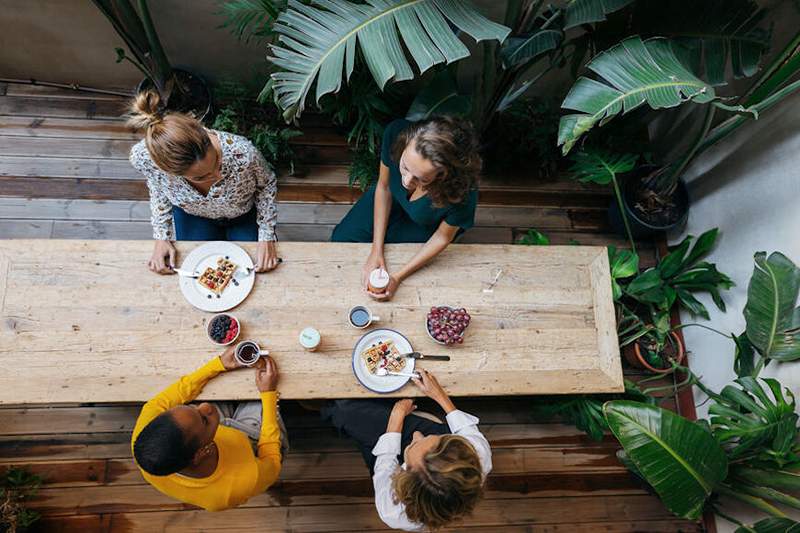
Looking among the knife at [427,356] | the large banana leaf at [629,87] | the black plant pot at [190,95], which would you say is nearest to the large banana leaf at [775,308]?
the large banana leaf at [629,87]

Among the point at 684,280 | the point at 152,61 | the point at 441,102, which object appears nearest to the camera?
the point at 441,102

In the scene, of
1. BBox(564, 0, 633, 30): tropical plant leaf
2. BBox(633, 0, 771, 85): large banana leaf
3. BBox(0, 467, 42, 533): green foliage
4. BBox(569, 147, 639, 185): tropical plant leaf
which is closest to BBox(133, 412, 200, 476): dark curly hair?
BBox(0, 467, 42, 533): green foliage

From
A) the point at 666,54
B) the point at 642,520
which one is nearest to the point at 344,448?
the point at 642,520

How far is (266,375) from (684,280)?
2.17 meters

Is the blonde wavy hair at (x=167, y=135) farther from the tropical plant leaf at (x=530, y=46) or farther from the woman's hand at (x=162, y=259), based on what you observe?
the tropical plant leaf at (x=530, y=46)

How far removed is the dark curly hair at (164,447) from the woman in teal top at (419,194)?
80 cm

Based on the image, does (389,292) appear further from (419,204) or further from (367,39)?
(367,39)

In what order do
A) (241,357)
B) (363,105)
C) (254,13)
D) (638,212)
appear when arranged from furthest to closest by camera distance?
(638,212), (363,105), (254,13), (241,357)

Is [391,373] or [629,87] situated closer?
[629,87]

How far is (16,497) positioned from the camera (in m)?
2.24

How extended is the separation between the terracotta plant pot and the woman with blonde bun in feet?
6.20

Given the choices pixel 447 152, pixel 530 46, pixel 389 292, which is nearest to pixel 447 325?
pixel 389 292

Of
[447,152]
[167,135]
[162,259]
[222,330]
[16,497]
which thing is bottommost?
[16,497]

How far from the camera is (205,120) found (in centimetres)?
271
